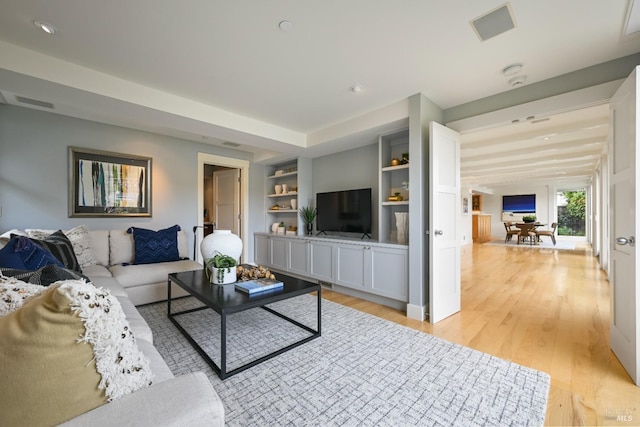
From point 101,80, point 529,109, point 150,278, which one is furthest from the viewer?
point 150,278

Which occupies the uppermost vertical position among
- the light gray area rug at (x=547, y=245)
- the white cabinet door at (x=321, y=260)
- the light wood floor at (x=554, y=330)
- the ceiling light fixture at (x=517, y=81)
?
the ceiling light fixture at (x=517, y=81)

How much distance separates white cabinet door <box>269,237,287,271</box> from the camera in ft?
15.6

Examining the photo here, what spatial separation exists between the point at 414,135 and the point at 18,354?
3089 mm

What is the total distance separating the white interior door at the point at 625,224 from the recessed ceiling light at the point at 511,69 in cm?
70

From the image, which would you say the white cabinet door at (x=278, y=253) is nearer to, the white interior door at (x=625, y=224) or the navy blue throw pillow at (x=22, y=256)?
the navy blue throw pillow at (x=22, y=256)

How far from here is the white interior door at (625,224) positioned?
1784mm

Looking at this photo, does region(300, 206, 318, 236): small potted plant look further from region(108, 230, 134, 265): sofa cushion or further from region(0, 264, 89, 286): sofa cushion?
region(0, 264, 89, 286): sofa cushion

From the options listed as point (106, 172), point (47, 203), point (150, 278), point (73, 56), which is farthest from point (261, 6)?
point (47, 203)

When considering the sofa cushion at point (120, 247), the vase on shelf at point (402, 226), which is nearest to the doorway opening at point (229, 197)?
the sofa cushion at point (120, 247)

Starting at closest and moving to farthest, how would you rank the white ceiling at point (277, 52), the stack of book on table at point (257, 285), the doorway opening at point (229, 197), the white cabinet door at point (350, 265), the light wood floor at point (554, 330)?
the light wood floor at point (554, 330), the white ceiling at point (277, 52), the stack of book on table at point (257, 285), the white cabinet door at point (350, 265), the doorway opening at point (229, 197)

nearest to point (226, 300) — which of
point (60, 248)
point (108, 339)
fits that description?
point (108, 339)

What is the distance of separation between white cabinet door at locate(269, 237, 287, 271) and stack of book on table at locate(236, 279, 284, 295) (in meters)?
2.34

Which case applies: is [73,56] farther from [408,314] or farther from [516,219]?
[516,219]

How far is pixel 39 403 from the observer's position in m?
0.65
